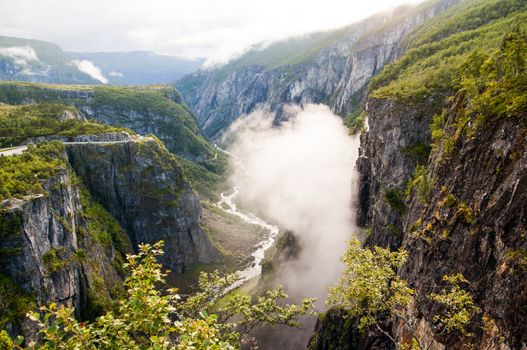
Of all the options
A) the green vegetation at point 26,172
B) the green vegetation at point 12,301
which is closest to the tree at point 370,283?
the green vegetation at point 12,301

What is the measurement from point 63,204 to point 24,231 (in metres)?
22.0

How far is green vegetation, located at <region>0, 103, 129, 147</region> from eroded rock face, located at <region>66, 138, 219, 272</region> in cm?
1035

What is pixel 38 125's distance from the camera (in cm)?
16025

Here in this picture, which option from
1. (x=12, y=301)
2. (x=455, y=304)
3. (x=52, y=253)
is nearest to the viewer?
(x=455, y=304)

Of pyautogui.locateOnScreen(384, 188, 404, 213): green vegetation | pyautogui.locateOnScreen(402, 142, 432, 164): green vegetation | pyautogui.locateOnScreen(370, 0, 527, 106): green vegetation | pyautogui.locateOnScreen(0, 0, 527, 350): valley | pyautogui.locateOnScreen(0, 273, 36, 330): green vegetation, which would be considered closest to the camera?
pyautogui.locateOnScreen(0, 0, 527, 350): valley

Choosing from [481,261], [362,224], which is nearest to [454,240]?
[481,261]

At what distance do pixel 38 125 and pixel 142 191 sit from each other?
50653 mm

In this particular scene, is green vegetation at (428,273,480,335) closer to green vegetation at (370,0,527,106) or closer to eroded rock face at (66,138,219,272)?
green vegetation at (370,0,527,106)

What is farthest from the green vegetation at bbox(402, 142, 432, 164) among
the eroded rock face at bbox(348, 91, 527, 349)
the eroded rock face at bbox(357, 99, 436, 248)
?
the eroded rock face at bbox(348, 91, 527, 349)

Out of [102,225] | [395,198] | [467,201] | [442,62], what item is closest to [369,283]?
[467,201]

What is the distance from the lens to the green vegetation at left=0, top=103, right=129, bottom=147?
5832 inches

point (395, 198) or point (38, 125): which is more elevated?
point (38, 125)

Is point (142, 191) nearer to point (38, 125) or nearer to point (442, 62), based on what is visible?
point (38, 125)

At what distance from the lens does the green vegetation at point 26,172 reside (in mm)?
93625
